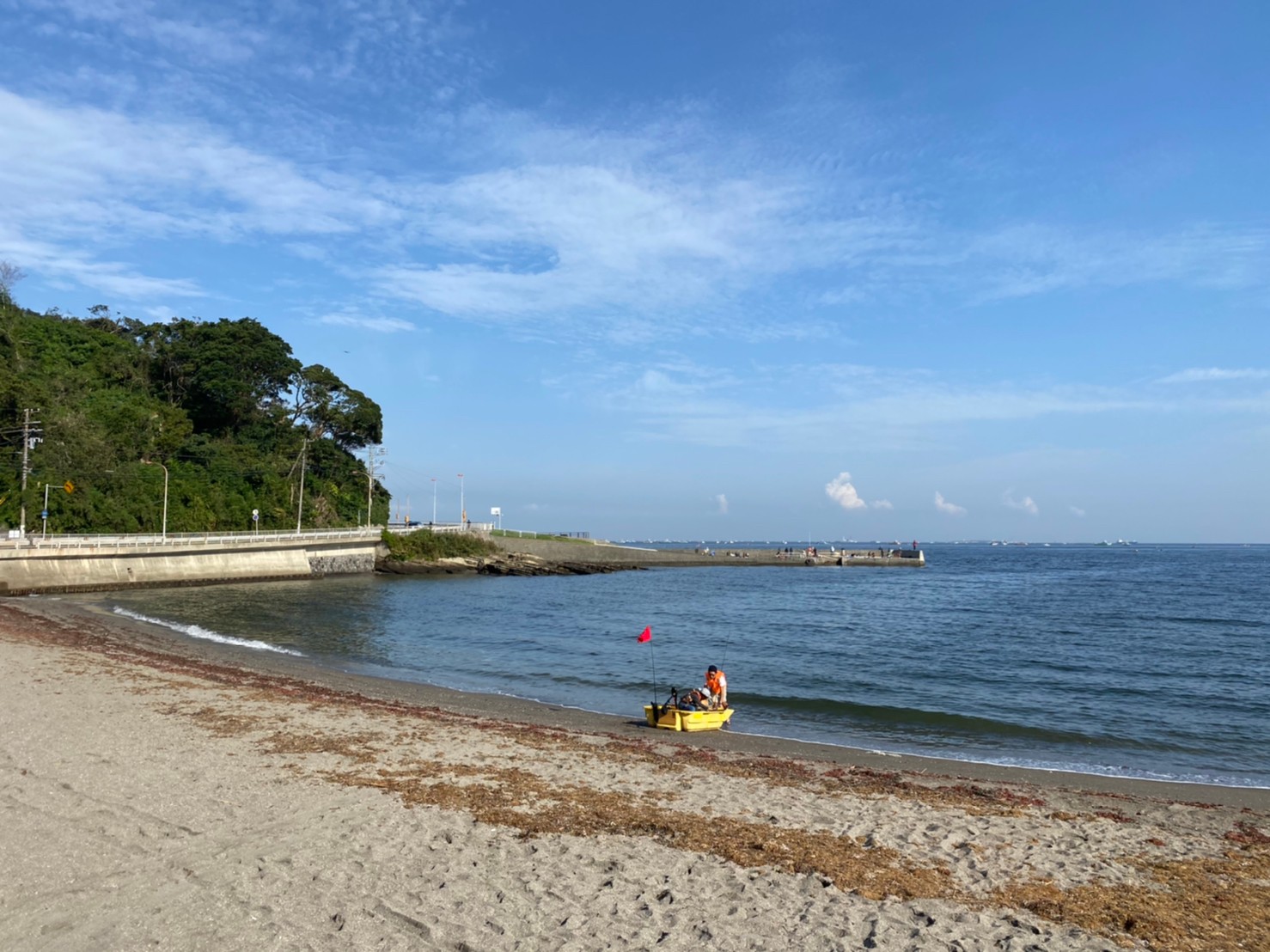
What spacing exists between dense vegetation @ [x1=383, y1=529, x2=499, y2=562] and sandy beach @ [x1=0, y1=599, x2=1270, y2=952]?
214ft

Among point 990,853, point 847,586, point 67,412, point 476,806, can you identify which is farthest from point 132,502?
point 990,853

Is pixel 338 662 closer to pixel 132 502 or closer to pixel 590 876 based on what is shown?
pixel 590 876

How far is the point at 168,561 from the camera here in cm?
5484

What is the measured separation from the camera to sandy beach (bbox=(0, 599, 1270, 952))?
23.6 ft

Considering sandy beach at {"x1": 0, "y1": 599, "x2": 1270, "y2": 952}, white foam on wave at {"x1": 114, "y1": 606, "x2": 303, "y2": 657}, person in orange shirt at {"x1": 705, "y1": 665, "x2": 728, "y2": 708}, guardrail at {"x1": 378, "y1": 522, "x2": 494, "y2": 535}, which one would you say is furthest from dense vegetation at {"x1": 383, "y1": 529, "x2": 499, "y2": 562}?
person in orange shirt at {"x1": 705, "y1": 665, "x2": 728, "y2": 708}

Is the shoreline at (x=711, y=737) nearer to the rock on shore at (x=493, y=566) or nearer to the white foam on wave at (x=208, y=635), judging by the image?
the white foam on wave at (x=208, y=635)

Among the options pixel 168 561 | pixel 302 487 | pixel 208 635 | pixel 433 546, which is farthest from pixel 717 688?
pixel 302 487

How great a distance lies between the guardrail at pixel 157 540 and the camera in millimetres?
47938

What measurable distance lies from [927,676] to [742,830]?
60.7ft

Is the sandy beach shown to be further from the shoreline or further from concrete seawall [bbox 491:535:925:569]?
concrete seawall [bbox 491:535:925:569]

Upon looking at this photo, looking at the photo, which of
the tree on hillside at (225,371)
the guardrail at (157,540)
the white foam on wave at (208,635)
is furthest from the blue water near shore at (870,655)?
the tree on hillside at (225,371)

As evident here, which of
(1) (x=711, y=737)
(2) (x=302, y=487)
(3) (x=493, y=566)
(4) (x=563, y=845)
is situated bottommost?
(3) (x=493, y=566)

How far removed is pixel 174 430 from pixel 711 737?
260 ft

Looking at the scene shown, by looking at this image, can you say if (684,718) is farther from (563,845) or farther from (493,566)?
(493,566)
